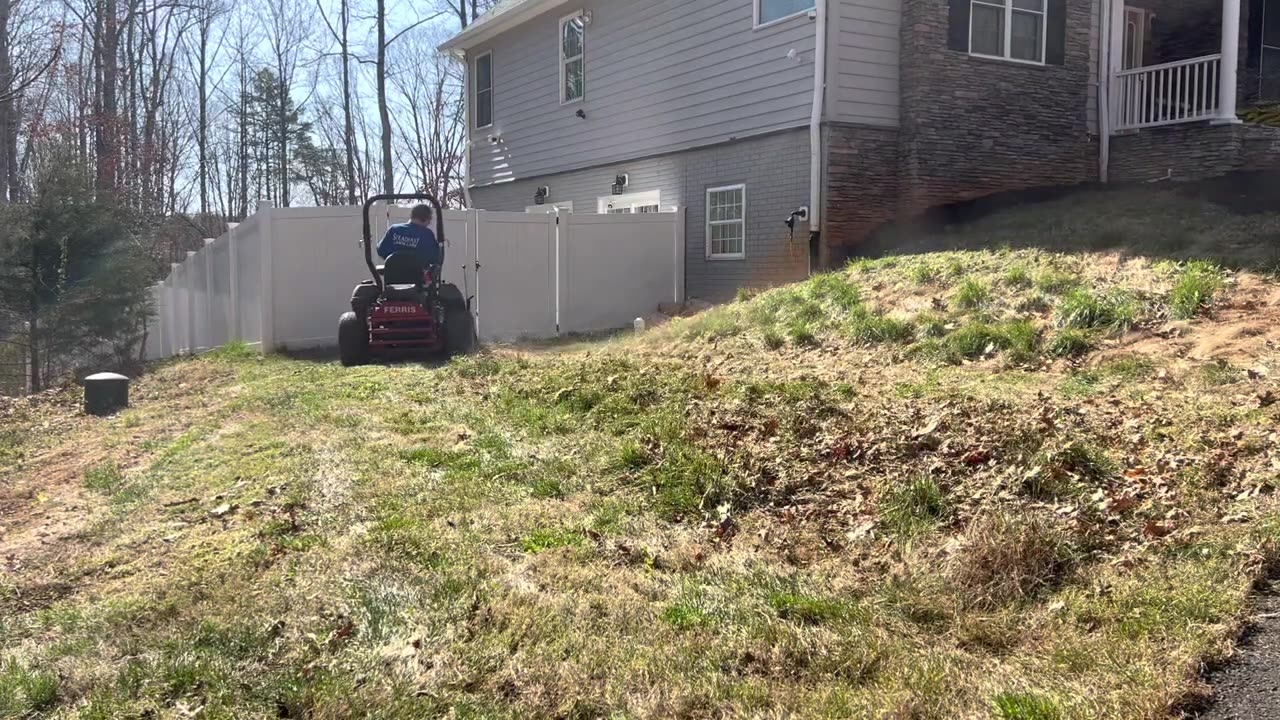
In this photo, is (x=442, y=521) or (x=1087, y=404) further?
(x=1087, y=404)

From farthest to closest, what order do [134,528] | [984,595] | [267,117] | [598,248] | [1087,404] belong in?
[267,117] < [598,248] < [1087,404] < [134,528] < [984,595]

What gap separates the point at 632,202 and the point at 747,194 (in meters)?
3.26

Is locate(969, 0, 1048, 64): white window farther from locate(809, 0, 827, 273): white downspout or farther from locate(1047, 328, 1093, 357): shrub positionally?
locate(1047, 328, 1093, 357): shrub

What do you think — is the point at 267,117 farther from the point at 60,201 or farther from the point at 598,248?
the point at 598,248

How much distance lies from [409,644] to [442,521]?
1.41 m

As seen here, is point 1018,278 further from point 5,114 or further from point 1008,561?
point 5,114

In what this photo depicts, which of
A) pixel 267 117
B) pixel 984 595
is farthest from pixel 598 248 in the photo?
pixel 267 117

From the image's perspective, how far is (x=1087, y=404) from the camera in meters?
5.84

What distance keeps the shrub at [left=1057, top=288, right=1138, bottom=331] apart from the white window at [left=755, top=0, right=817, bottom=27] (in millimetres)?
6377

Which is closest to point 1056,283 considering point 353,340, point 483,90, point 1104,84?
point 1104,84

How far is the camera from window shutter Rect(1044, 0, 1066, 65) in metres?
13.7

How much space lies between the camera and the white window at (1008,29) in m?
13.3

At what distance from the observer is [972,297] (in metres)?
8.75

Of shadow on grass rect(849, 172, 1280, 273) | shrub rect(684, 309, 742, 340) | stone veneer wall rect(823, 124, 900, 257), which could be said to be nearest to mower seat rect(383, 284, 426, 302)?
shrub rect(684, 309, 742, 340)
